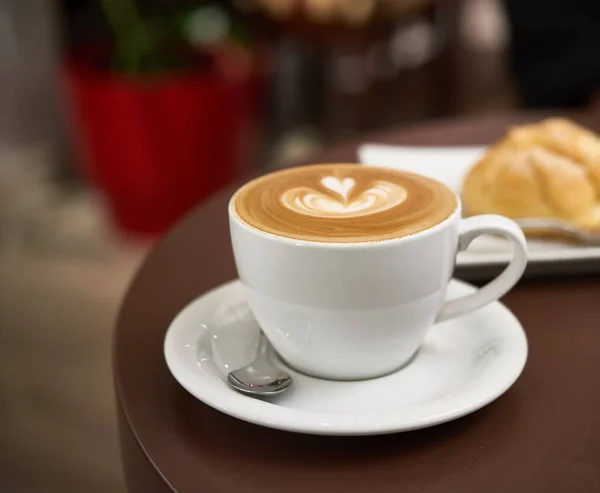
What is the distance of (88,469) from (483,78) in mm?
1444

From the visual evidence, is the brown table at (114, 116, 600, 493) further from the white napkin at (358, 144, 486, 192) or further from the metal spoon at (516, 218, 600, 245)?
the white napkin at (358, 144, 486, 192)

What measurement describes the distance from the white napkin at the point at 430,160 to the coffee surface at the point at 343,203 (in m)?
0.22

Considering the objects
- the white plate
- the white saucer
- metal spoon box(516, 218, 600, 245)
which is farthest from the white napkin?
the white saucer

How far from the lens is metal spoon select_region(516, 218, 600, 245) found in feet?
1.87

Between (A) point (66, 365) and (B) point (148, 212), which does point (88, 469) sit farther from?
(B) point (148, 212)

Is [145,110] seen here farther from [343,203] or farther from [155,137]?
[343,203]

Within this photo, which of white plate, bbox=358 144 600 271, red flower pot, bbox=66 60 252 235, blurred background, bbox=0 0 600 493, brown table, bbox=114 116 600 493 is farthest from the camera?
red flower pot, bbox=66 60 252 235

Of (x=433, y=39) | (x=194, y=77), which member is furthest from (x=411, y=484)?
(x=433, y=39)

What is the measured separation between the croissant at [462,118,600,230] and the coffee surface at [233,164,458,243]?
18 cm

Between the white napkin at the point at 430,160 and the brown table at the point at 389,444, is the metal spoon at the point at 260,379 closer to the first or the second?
the brown table at the point at 389,444

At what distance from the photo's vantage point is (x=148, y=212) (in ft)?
5.52

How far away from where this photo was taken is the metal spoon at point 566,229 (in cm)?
57

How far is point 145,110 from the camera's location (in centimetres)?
156

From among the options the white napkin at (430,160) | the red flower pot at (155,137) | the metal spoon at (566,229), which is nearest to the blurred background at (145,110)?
the red flower pot at (155,137)
